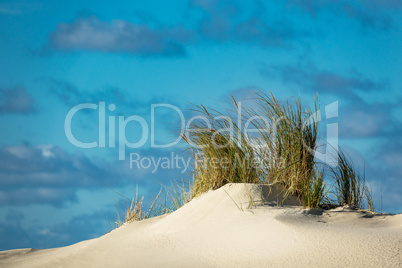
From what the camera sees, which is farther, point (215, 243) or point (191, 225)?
point (191, 225)

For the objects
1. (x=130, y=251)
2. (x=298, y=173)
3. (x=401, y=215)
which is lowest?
(x=130, y=251)

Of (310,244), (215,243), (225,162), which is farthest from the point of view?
(225,162)

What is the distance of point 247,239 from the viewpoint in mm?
3734

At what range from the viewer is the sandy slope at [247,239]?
10.9 feet

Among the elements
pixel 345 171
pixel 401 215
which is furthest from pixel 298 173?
pixel 401 215

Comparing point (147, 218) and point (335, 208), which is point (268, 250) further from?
point (147, 218)

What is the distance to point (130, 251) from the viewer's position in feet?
13.2

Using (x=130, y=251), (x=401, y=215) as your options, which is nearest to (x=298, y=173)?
(x=401, y=215)

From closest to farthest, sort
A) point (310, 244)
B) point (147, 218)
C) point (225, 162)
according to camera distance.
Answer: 1. point (310, 244)
2. point (225, 162)
3. point (147, 218)

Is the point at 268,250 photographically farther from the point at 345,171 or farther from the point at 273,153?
the point at 345,171

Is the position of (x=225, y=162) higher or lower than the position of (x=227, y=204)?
higher

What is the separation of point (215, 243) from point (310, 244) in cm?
85

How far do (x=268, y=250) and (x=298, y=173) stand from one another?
1.41 meters

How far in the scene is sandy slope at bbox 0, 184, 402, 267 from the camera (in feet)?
10.9
